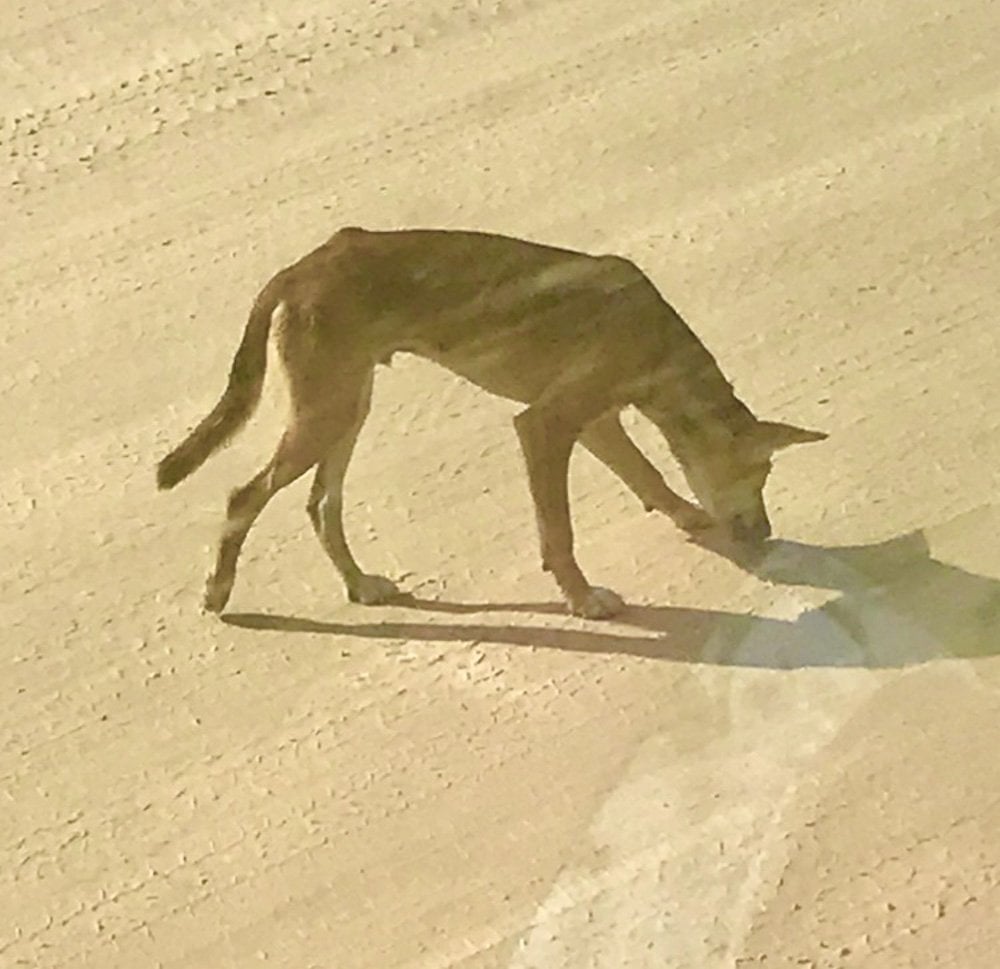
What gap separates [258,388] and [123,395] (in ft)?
0.89

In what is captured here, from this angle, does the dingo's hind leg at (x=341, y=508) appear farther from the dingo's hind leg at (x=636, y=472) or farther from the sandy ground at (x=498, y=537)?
the dingo's hind leg at (x=636, y=472)

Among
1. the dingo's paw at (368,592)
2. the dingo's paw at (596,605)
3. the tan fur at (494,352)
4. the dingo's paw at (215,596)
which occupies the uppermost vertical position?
the tan fur at (494,352)

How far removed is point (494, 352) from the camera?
0.93 meters

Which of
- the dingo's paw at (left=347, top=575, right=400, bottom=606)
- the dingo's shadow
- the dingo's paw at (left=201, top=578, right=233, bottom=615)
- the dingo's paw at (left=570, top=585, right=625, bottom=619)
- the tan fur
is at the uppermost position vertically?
the tan fur

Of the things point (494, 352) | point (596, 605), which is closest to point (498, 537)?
point (596, 605)

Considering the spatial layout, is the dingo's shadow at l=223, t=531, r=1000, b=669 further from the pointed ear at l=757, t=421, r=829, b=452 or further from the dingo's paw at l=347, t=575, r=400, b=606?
the pointed ear at l=757, t=421, r=829, b=452

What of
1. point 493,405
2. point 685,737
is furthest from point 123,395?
point 685,737

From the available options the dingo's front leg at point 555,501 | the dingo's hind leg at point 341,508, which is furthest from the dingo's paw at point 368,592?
the dingo's front leg at point 555,501

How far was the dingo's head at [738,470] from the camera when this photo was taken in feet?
3.24

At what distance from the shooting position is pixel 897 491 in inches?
44.0

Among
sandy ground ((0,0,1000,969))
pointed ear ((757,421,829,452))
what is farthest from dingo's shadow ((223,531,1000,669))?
pointed ear ((757,421,829,452))

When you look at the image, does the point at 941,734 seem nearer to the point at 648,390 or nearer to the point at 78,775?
the point at 648,390

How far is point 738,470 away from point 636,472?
7 cm

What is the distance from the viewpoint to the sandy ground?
3.07ft
